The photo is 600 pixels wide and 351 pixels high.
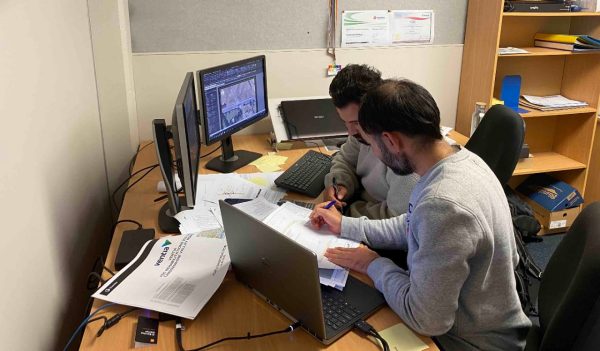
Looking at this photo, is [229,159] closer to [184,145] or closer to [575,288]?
[184,145]

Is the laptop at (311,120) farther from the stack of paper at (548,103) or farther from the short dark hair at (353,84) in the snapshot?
the stack of paper at (548,103)

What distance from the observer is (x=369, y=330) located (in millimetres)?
1111

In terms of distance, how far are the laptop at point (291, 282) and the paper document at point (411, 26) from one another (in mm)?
1770

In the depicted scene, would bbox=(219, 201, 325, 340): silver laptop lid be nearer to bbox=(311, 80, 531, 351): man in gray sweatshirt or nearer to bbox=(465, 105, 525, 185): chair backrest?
bbox=(311, 80, 531, 351): man in gray sweatshirt

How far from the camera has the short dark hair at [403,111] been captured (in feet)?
3.65

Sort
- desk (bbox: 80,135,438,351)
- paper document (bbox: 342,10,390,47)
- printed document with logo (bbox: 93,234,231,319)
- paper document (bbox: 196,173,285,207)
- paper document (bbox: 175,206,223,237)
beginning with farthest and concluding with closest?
paper document (bbox: 342,10,390,47), paper document (bbox: 196,173,285,207), paper document (bbox: 175,206,223,237), printed document with logo (bbox: 93,234,231,319), desk (bbox: 80,135,438,351)

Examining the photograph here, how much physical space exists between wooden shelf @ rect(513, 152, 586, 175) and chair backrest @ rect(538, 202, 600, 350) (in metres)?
1.69

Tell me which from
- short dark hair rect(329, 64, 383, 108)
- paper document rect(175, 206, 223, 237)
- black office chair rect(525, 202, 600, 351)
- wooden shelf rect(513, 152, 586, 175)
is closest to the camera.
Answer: black office chair rect(525, 202, 600, 351)

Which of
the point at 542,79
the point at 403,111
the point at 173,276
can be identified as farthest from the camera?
the point at 542,79

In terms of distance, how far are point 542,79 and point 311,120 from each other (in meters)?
1.59

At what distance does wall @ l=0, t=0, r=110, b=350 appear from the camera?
111 centimetres

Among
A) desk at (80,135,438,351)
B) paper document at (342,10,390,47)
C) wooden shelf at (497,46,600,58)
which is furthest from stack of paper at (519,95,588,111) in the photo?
desk at (80,135,438,351)

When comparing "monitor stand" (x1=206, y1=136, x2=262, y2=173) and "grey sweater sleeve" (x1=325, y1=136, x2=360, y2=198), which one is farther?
"monitor stand" (x1=206, y1=136, x2=262, y2=173)

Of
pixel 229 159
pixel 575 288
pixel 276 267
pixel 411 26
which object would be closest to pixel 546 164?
pixel 411 26
